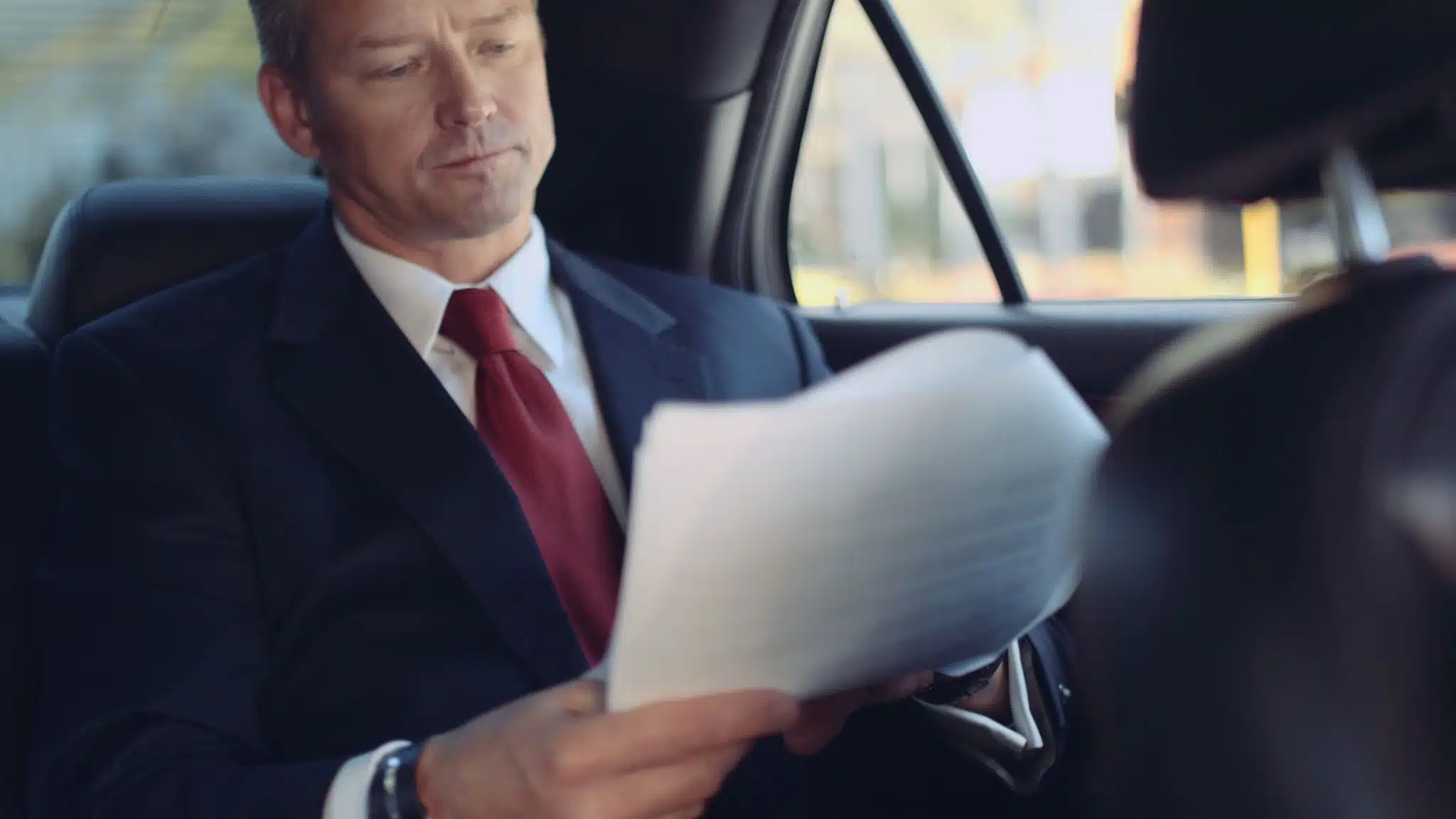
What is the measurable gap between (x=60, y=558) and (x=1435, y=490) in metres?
1.06

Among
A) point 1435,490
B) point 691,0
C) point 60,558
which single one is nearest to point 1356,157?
point 1435,490

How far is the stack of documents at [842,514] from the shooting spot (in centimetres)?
74

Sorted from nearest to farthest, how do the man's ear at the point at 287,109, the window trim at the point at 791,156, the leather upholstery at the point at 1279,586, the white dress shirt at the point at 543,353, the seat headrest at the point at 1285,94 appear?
1. the leather upholstery at the point at 1279,586
2. the seat headrest at the point at 1285,94
3. the white dress shirt at the point at 543,353
4. the man's ear at the point at 287,109
5. the window trim at the point at 791,156

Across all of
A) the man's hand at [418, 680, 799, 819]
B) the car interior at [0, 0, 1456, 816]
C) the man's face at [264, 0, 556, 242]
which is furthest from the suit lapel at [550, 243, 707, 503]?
the car interior at [0, 0, 1456, 816]

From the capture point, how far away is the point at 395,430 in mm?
1302

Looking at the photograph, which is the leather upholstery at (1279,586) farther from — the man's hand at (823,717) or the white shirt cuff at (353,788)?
the white shirt cuff at (353,788)

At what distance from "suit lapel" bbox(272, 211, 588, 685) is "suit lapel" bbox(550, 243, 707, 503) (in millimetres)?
163

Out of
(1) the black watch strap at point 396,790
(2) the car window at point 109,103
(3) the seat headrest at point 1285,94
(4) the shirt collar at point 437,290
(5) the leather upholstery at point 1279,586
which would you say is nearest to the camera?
(5) the leather upholstery at point 1279,586

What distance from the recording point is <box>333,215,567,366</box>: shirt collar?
1400mm

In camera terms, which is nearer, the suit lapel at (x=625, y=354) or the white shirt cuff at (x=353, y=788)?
the white shirt cuff at (x=353, y=788)

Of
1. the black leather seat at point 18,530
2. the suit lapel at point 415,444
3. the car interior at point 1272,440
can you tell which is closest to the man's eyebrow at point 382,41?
the suit lapel at point 415,444

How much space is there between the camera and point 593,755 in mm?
899

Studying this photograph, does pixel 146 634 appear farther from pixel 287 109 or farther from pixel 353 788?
pixel 287 109

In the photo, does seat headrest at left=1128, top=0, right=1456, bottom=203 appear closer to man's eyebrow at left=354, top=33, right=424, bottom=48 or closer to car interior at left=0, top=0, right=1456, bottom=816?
car interior at left=0, top=0, right=1456, bottom=816
